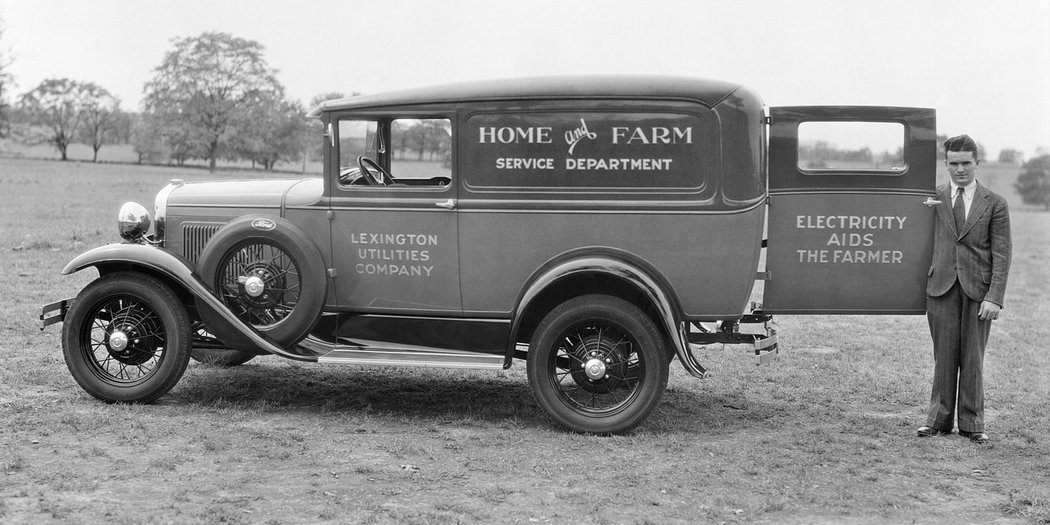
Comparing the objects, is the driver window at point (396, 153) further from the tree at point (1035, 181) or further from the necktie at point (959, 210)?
the tree at point (1035, 181)

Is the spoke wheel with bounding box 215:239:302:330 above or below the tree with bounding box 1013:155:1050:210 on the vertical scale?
below

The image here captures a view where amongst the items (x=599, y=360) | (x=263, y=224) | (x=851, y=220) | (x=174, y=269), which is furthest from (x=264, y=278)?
(x=851, y=220)

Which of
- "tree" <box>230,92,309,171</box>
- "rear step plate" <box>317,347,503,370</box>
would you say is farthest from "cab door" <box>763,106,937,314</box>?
"tree" <box>230,92,309,171</box>

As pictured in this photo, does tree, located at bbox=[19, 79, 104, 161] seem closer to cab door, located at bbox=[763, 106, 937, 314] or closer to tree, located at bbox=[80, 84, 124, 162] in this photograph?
tree, located at bbox=[80, 84, 124, 162]

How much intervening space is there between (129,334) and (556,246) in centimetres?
299

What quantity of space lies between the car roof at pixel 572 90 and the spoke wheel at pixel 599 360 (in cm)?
A: 131

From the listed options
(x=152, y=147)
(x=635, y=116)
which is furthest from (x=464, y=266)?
(x=152, y=147)

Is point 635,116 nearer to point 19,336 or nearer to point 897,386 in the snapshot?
point 897,386

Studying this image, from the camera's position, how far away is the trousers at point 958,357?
5766 millimetres

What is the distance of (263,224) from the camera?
6.18 metres

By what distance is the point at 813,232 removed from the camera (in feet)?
19.4

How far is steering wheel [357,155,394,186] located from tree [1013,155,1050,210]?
93.4 ft

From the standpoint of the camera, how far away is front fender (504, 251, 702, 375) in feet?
18.6

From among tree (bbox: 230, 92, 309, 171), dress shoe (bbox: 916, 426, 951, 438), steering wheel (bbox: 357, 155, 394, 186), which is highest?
tree (bbox: 230, 92, 309, 171)
